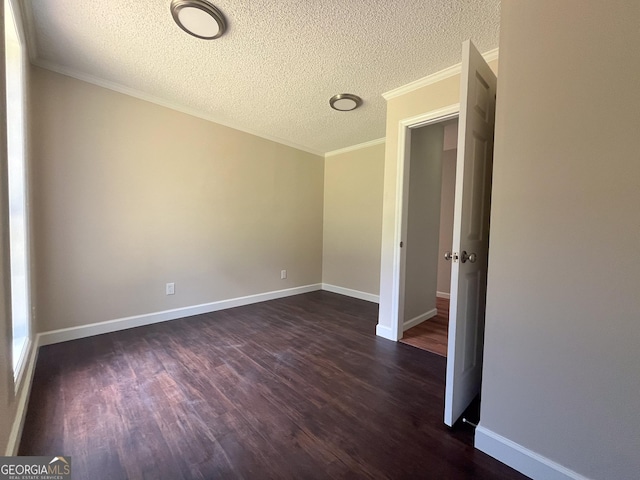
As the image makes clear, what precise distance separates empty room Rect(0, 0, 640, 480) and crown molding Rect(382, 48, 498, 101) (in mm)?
17

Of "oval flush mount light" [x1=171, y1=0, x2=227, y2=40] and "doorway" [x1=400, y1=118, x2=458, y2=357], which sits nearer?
"oval flush mount light" [x1=171, y1=0, x2=227, y2=40]

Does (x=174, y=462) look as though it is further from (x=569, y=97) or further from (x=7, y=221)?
(x=569, y=97)

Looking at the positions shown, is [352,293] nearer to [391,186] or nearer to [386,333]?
[386,333]

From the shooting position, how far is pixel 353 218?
4.30 metres

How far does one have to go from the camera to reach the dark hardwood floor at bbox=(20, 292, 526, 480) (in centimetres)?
121

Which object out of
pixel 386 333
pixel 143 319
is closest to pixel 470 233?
pixel 386 333

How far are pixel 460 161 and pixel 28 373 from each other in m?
2.96

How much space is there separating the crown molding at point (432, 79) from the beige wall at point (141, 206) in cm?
196

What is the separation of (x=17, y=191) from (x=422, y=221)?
3.49 metres

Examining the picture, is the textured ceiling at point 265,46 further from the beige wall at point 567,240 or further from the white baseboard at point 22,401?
the white baseboard at point 22,401

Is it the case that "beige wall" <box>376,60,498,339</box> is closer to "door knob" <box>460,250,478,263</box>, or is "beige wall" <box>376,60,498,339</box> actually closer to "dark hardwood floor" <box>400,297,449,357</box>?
"dark hardwood floor" <box>400,297,449,357</box>

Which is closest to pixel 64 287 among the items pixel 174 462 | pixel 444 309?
pixel 174 462

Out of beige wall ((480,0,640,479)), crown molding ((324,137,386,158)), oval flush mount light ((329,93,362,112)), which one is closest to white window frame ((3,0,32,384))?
oval flush mount light ((329,93,362,112))

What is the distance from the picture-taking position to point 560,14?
3.58 ft
